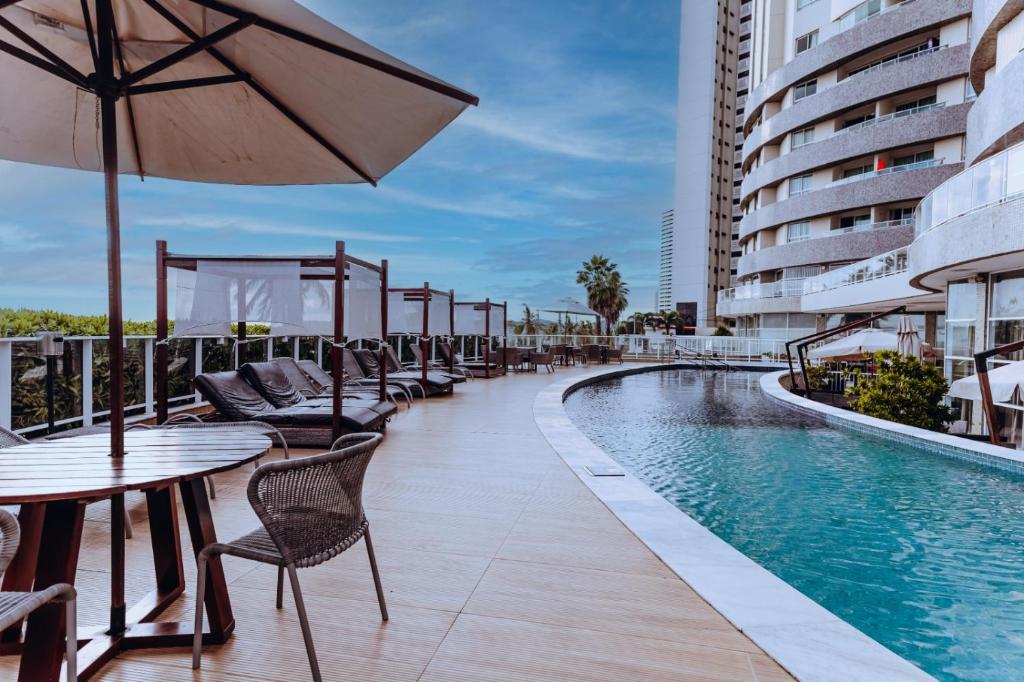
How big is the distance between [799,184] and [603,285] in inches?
544

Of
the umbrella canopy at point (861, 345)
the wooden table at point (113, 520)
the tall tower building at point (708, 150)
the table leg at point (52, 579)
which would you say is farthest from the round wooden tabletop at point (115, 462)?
the tall tower building at point (708, 150)

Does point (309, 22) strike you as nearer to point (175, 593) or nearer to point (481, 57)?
point (175, 593)

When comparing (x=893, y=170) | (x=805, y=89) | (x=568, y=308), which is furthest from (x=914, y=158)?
(x=568, y=308)

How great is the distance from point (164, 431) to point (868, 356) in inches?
549

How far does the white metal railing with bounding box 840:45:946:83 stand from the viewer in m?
25.2

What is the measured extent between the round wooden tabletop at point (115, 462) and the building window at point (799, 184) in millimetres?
32941

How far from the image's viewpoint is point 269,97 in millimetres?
3236

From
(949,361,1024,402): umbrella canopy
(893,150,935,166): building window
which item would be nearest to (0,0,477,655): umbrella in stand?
(949,361,1024,402): umbrella canopy

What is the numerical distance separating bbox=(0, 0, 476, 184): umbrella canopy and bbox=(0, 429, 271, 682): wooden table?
1.47 meters

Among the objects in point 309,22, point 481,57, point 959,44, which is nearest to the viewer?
point 309,22

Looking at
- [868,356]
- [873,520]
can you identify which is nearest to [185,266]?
[873,520]

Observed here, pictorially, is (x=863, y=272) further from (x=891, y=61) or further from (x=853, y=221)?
(x=891, y=61)

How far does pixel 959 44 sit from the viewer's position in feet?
79.8

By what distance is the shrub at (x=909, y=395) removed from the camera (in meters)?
9.22
